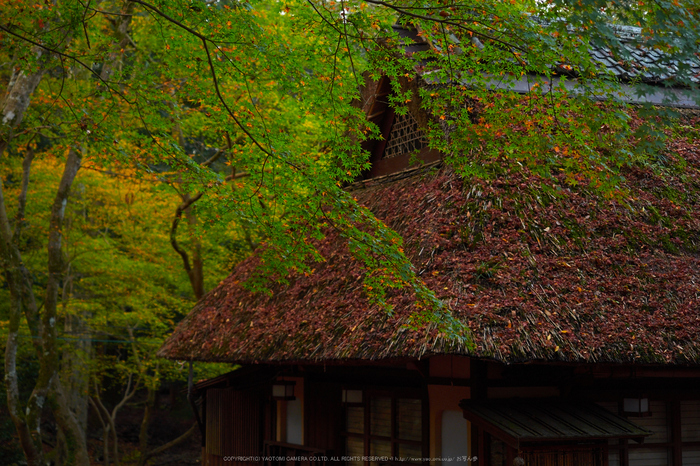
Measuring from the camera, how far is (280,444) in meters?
9.09

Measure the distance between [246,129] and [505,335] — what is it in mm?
2968

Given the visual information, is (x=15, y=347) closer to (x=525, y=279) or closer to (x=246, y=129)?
(x=246, y=129)

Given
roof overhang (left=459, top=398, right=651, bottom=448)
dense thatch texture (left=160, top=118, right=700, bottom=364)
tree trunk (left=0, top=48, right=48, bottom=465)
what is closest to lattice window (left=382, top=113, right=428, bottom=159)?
dense thatch texture (left=160, top=118, right=700, bottom=364)

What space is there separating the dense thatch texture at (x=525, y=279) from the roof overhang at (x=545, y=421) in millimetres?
688

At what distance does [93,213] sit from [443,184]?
405 inches

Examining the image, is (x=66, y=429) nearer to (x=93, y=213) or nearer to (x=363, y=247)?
(x=93, y=213)

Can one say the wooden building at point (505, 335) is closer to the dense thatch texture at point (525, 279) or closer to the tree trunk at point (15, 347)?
the dense thatch texture at point (525, 279)

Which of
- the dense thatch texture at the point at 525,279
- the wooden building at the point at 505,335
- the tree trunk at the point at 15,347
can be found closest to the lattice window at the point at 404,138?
the wooden building at the point at 505,335

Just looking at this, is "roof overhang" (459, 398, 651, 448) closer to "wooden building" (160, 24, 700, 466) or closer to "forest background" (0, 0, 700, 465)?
"wooden building" (160, 24, 700, 466)

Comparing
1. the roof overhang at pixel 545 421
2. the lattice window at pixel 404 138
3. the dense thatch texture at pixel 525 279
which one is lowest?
the roof overhang at pixel 545 421

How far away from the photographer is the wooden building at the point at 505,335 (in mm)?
5734

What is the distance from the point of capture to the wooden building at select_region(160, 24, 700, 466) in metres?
5.73

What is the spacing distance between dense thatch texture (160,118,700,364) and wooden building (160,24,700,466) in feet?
0.06

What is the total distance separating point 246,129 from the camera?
623cm
